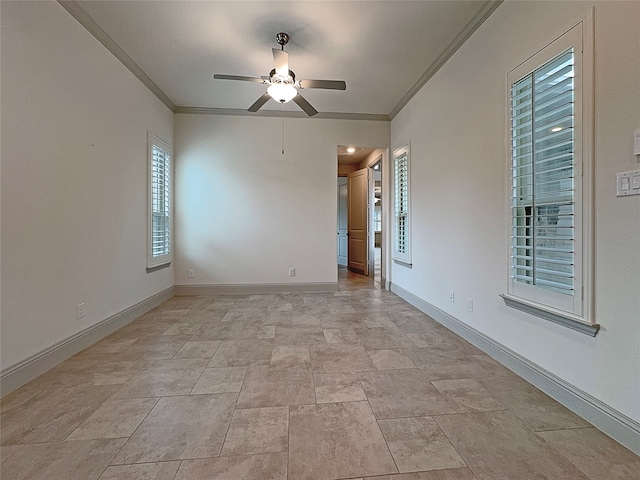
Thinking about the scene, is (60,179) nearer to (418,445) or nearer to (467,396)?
(418,445)

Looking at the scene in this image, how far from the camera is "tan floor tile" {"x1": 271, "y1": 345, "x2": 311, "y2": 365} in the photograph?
7.43 ft

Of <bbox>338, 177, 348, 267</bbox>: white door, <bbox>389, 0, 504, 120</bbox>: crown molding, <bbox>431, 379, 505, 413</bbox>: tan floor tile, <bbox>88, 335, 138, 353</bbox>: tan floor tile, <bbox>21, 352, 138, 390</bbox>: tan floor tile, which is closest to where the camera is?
<bbox>431, 379, 505, 413</bbox>: tan floor tile

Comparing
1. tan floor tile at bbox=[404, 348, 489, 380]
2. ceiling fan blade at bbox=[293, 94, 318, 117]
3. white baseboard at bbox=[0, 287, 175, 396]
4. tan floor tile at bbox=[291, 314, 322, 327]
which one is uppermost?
ceiling fan blade at bbox=[293, 94, 318, 117]

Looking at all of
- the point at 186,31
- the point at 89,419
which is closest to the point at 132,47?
the point at 186,31

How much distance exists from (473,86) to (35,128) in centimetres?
354

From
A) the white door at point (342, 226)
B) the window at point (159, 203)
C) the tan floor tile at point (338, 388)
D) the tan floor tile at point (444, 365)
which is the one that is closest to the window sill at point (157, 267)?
the window at point (159, 203)

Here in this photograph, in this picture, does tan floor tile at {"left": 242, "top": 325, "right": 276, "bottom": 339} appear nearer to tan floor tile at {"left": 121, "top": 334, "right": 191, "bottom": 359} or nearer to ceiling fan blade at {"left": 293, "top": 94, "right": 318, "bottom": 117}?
tan floor tile at {"left": 121, "top": 334, "right": 191, "bottom": 359}

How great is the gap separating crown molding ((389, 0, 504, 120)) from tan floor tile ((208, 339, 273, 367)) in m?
3.40

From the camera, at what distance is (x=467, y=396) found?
179cm

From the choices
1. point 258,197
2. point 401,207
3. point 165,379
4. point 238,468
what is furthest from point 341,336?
point 258,197

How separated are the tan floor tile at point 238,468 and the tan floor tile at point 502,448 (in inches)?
33.8

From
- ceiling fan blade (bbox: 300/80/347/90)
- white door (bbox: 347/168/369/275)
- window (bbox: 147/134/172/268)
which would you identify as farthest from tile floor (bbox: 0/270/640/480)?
white door (bbox: 347/168/369/275)

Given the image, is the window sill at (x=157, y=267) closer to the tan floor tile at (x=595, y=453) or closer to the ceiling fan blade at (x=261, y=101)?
the ceiling fan blade at (x=261, y=101)

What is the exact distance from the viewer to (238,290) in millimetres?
4684
